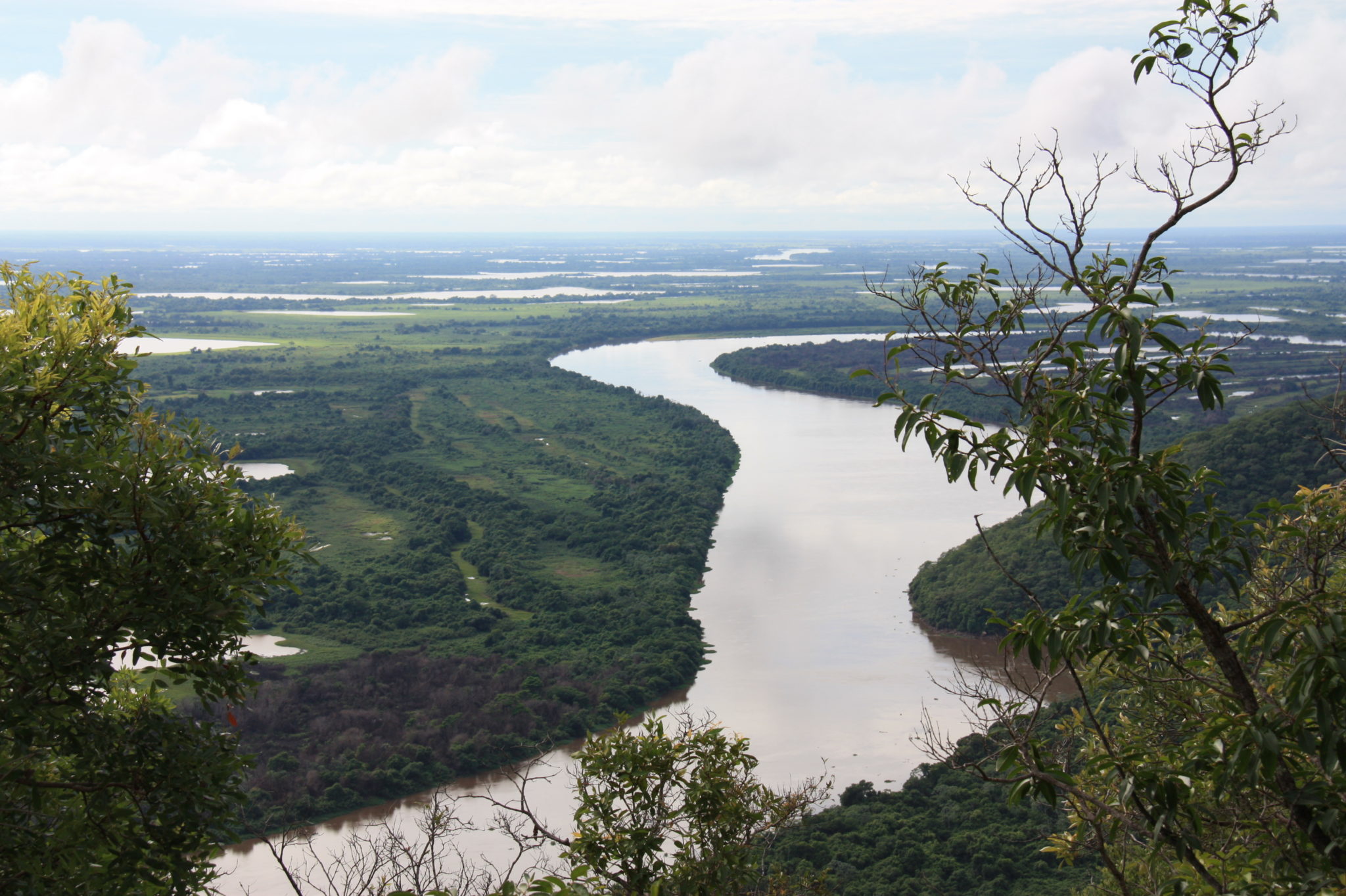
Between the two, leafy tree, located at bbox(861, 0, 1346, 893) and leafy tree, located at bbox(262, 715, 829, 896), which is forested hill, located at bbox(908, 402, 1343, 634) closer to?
leafy tree, located at bbox(262, 715, 829, 896)

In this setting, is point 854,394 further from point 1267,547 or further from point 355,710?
point 1267,547

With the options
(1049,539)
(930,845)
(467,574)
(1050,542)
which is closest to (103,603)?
(930,845)

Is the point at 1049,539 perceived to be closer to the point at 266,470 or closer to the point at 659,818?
the point at 659,818

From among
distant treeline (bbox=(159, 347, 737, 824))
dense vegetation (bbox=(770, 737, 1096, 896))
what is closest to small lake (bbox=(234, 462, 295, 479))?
distant treeline (bbox=(159, 347, 737, 824))

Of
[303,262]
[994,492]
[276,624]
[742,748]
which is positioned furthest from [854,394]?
[303,262]

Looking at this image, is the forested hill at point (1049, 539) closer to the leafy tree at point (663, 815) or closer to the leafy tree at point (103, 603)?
the leafy tree at point (663, 815)

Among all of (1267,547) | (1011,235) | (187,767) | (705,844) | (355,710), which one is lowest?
(355,710)
